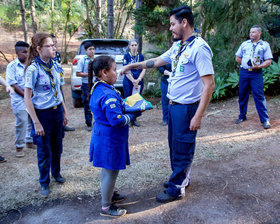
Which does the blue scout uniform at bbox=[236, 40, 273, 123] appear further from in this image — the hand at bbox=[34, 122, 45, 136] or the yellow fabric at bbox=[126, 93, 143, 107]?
the hand at bbox=[34, 122, 45, 136]

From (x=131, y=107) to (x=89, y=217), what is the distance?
1.38 meters

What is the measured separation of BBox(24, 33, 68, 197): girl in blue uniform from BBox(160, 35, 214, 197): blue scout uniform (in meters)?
1.52

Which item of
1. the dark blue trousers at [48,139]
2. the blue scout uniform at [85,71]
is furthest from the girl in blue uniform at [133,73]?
the dark blue trousers at [48,139]

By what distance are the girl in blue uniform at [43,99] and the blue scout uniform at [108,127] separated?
0.91 meters

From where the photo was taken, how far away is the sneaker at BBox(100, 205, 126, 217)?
289 cm

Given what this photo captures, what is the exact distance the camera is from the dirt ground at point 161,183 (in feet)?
9.58

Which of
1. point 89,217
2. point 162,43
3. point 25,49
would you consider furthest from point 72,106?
point 89,217

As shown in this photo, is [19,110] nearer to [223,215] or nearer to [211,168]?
[211,168]

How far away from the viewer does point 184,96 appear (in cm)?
286

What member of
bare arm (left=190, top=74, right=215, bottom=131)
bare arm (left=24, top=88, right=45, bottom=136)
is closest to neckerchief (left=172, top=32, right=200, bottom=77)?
bare arm (left=190, top=74, right=215, bottom=131)

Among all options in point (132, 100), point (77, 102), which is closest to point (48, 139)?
point (132, 100)

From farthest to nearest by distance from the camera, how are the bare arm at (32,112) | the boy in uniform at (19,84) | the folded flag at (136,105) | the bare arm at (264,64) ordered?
the bare arm at (264,64), the boy in uniform at (19,84), the bare arm at (32,112), the folded flag at (136,105)

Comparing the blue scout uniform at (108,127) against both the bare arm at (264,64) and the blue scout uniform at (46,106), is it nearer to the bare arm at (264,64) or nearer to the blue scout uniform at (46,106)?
the blue scout uniform at (46,106)

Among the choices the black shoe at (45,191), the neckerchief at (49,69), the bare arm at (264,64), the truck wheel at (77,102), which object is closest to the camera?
the neckerchief at (49,69)
